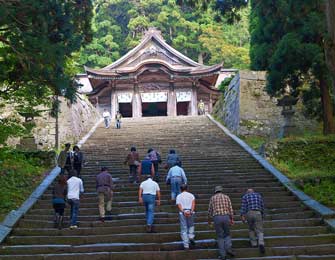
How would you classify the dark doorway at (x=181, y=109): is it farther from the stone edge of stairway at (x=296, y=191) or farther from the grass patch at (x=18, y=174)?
the grass patch at (x=18, y=174)

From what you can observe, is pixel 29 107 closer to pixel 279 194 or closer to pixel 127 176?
pixel 127 176

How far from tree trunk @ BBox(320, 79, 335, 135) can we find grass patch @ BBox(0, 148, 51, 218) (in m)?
9.12

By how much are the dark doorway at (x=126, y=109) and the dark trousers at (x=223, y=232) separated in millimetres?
25060

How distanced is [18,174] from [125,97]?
18.2 meters

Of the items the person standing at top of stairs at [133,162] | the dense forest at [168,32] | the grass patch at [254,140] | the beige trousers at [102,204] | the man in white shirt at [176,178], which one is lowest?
the beige trousers at [102,204]

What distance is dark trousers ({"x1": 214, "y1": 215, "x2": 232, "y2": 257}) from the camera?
296 inches

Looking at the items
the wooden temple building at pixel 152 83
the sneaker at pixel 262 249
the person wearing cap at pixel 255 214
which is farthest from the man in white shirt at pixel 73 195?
the wooden temple building at pixel 152 83

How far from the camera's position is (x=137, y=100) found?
3061cm

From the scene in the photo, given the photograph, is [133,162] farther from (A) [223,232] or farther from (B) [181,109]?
(B) [181,109]

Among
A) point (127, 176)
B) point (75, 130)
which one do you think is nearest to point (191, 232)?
point (127, 176)

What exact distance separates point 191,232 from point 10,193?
5329 mm

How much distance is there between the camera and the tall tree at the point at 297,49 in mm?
13914

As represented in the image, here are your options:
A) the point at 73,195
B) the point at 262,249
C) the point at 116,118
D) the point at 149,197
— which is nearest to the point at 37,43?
the point at 73,195

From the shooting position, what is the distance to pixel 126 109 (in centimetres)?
3288
